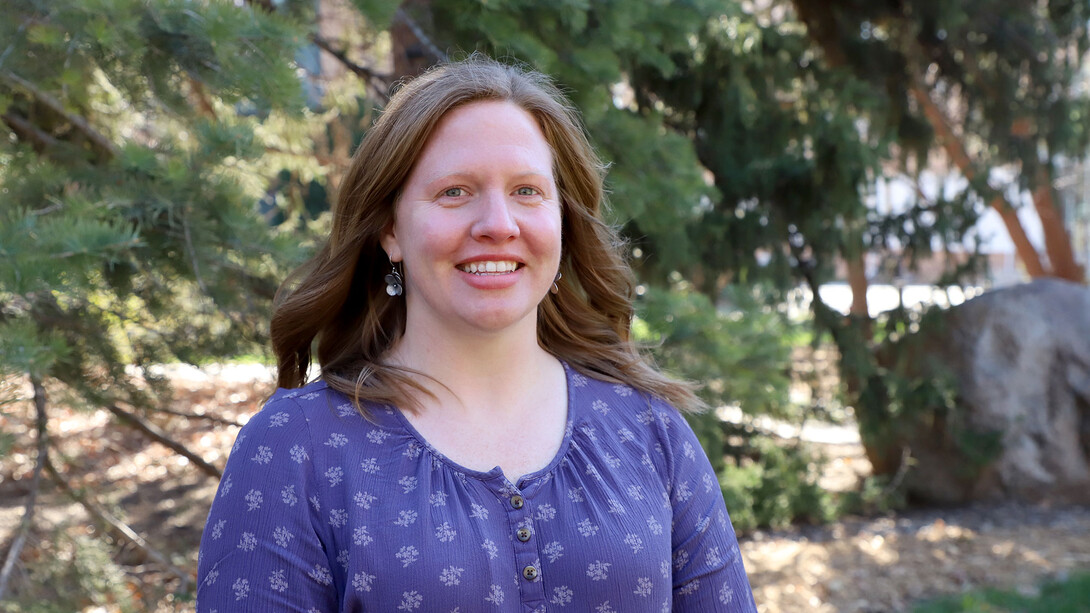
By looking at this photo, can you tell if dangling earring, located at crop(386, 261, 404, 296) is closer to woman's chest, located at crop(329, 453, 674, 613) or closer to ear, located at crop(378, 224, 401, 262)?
ear, located at crop(378, 224, 401, 262)

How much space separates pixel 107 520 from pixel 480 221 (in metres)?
2.42

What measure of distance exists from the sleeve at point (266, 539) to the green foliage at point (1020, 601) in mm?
4035

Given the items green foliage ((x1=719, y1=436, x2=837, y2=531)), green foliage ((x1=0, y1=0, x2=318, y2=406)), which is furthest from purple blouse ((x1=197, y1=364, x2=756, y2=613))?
green foliage ((x1=719, y1=436, x2=837, y2=531))

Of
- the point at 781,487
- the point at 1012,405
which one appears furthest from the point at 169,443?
the point at 1012,405

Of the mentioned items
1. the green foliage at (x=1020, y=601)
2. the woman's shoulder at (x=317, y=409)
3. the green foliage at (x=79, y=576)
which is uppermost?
the woman's shoulder at (x=317, y=409)

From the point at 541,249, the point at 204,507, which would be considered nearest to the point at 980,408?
the point at 204,507

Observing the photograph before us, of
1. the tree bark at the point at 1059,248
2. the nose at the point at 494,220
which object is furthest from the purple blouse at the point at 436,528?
the tree bark at the point at 1059,248

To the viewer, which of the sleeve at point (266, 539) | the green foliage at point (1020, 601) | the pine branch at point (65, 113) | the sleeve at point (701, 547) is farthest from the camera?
the green foliage at point (1020, 601)

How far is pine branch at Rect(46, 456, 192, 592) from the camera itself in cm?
329

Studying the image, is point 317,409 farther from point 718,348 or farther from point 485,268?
point 718,348

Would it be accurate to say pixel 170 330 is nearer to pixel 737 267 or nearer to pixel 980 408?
pixel 737 267

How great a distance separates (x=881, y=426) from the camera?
6.48 metres

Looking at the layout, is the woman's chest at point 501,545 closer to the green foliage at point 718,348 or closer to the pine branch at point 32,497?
the green foliage at point 718,348

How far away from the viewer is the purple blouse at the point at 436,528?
60.2 inches
